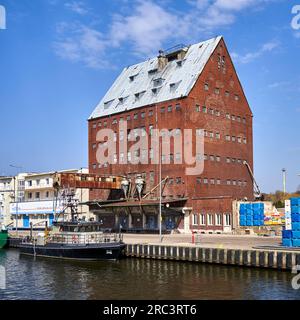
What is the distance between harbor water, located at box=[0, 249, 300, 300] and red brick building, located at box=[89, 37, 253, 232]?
2484cm

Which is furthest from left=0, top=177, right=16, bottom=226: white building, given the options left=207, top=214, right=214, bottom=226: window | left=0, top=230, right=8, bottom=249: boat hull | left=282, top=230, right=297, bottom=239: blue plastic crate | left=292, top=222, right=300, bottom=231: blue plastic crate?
left=292, top=222, right=300, bottom=231: blue plastic crate

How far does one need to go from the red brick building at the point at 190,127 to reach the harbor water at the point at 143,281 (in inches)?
978

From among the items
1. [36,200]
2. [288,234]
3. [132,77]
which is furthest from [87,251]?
[36,200]

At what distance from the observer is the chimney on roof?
84.0m

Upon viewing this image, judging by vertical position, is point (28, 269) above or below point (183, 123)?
below

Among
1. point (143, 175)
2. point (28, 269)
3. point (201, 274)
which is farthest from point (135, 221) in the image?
point (201, 274)

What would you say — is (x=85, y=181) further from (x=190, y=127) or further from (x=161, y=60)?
(x=161, y=60)

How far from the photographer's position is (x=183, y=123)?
7044 centimetres

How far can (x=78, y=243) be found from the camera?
4775 cm

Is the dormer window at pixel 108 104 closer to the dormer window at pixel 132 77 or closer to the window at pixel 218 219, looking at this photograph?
the dormer window at pixel 132 77

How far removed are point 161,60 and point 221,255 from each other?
168ft

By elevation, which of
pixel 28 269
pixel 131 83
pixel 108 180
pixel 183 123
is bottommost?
pixel 28 269
